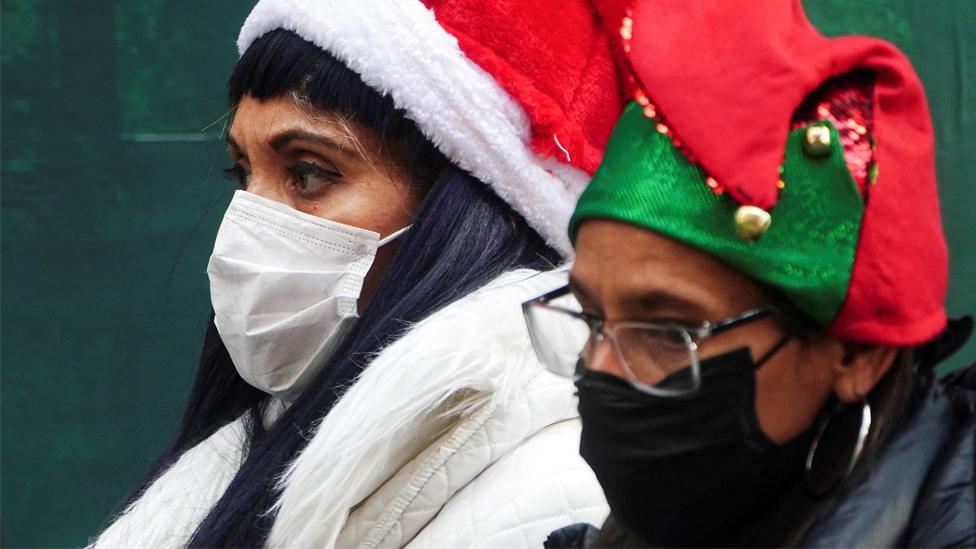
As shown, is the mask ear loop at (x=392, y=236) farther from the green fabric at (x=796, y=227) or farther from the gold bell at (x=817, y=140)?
the gold bell at (x=817, y=140)

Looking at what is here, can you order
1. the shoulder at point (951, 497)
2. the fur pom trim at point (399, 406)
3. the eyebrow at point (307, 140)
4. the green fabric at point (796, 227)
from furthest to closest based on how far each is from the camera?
the eyebrow at point (307, 140) → the fur pom trim at point (399, 406) → the green fabric at point (796, 227) → the shoulder at point (951, 497)

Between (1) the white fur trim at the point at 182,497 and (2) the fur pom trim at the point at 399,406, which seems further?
(1) the white fur trim at the point at 182,497

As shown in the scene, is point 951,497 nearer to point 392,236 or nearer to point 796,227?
point 796,227

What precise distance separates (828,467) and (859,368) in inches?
4.9

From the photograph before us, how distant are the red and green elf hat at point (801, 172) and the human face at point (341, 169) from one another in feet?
3.22

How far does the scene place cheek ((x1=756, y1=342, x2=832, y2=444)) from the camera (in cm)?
142

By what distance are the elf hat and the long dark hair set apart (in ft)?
0.14

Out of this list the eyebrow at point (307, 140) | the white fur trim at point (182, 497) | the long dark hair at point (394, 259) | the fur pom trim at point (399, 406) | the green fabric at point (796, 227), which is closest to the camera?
the green fabric at point (796, 227)

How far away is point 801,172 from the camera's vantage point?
1393mm

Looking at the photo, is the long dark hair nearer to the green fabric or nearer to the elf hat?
the elf hat

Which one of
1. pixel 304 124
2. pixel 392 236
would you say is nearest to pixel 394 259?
pixel 392 236

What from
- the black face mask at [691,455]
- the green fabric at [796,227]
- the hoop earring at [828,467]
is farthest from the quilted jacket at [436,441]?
the green fabric at [796,227]

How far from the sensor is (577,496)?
200 cm

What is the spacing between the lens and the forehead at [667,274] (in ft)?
4.64
